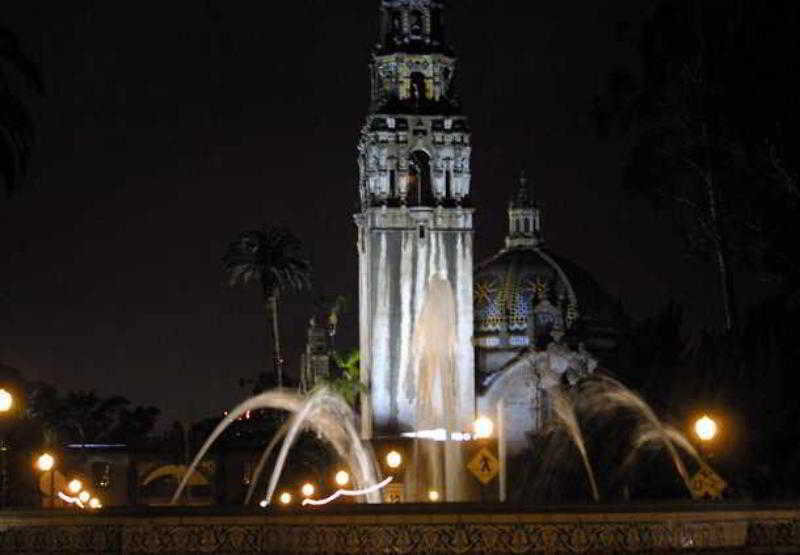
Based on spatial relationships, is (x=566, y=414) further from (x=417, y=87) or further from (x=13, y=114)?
(x=13, y=114)

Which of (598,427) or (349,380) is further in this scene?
(349,380)

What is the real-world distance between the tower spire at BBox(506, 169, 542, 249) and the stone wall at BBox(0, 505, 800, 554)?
84.9 metres

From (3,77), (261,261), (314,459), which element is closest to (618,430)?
(314,459)

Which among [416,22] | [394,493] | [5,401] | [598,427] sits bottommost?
[394,493]

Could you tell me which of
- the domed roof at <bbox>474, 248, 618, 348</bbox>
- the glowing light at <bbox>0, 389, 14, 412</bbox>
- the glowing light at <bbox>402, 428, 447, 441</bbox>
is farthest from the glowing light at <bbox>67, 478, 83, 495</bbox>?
the domed roof at <bbox>474, 248, 618, 348</bbox>

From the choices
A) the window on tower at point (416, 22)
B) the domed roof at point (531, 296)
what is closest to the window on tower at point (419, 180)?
the window on tower at point (416, 22)

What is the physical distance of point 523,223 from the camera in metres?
106

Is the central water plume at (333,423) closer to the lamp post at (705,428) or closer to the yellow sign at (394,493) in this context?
the yellow sign at (394,493)

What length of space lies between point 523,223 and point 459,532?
87163mm

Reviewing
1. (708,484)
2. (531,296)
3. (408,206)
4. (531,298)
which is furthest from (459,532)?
(531,296)

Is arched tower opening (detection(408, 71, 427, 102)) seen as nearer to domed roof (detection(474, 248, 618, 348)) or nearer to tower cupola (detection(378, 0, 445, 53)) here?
tower cupola (detection(378, 0, 445, 53))

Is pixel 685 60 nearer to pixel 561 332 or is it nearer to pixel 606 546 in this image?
pixel 606 546

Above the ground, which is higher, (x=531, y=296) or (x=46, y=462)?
(x=531, y=296)

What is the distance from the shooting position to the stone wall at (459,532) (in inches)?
744
